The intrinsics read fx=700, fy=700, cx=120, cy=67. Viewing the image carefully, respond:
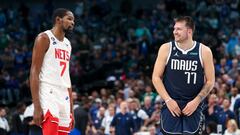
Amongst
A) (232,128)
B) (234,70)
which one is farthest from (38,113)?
(234,70)

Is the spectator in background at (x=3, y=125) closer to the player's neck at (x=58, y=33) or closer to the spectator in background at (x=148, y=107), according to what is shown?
the spectator in background at (x=148, y=107)

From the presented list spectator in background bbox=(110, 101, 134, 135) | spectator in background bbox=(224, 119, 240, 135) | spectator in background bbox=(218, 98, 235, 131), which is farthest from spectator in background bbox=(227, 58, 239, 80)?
spectator in background bbox=(224, 119, 240, 135)

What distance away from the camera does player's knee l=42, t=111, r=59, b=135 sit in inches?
A: 301

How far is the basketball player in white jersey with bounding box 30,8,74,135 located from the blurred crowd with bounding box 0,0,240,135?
5.16m

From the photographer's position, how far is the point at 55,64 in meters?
7.83

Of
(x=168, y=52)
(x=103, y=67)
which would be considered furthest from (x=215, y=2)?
(x=168, y=52)

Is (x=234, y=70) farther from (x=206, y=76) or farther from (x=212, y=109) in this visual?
(x=206, y=76)

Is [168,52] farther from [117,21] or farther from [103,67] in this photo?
[117,21]

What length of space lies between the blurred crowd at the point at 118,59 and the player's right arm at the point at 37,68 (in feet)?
17.6

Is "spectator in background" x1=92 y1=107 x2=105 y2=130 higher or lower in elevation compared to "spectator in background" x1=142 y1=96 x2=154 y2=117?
lower

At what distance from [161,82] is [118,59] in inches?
634

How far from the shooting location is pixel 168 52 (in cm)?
799

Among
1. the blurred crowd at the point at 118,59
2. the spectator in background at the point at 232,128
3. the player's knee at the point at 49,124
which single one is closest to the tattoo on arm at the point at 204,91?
the player's knee at the point at 49,124

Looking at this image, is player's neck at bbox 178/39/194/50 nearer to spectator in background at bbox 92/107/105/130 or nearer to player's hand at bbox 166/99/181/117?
player's hand at bbox 166/99/181/117
